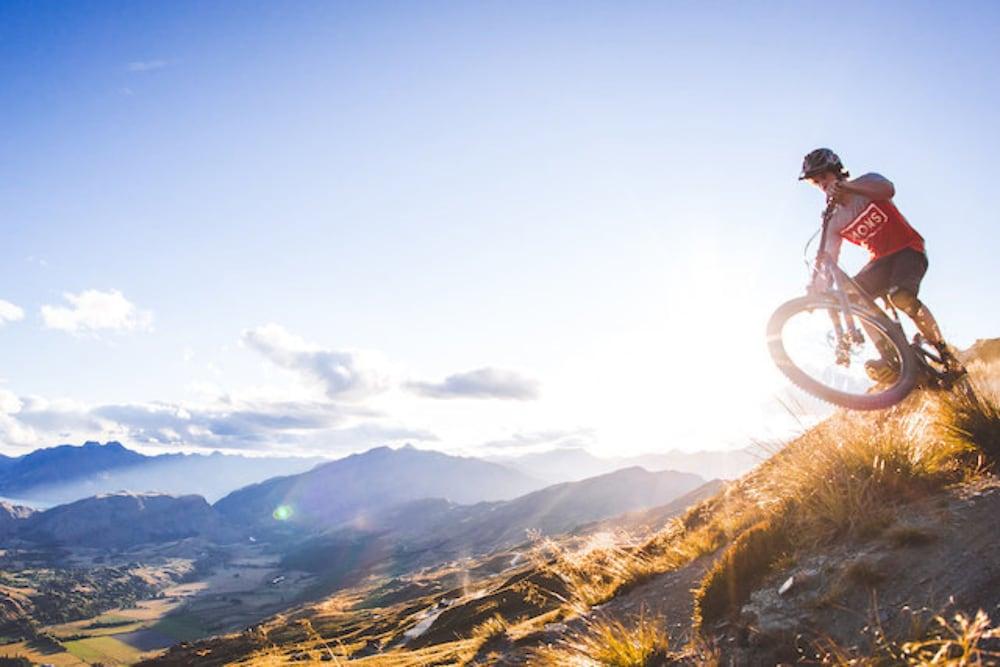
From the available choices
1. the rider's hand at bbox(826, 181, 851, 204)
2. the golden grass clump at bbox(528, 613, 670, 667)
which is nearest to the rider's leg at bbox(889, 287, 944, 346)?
the rider's hand at bbox(826, 181, 851, 204)

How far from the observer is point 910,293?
319 inches

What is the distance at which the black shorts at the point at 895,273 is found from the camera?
26.5 ft

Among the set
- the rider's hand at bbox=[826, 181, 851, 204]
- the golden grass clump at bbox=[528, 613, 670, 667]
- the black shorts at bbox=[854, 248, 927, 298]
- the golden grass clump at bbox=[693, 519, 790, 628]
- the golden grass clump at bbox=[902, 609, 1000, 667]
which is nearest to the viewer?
the golden grass clump at bbox=[902, 609, 1000, 667]

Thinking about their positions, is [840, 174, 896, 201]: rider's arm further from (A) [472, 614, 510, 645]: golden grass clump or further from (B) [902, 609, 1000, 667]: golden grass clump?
(A) [472, 614, 510, 645]: golden grass clump

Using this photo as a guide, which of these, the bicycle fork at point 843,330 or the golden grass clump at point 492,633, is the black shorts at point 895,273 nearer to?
the bicycle fork at point 843,330

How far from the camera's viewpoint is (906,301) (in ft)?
26.7

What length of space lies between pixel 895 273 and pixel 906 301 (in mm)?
435

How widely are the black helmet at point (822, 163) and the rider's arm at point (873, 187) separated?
615mm

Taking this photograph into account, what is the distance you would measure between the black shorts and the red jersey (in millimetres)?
92

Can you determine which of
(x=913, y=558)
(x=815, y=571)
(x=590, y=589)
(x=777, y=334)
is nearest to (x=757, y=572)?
(x=815, y=571)

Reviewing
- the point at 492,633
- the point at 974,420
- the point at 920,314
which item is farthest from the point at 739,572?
the point at 920,314

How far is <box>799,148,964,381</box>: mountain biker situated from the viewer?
810 centimetres

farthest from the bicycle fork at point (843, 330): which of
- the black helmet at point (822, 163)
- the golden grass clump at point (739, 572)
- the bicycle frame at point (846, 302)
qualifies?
the golden grass clump at point (739, 572)

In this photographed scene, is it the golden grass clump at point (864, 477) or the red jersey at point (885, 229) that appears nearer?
the golden grass clump at point (864, 477)
